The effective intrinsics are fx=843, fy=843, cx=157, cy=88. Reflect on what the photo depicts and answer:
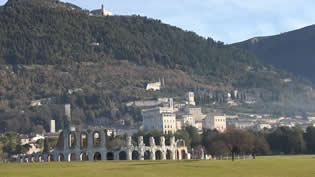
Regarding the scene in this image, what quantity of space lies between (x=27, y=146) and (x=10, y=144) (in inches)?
158

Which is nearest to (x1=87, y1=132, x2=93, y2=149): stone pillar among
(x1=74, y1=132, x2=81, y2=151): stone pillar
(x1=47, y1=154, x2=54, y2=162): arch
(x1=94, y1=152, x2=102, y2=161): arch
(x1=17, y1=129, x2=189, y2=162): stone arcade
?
(x1=17, y1=129, x2=189, y2=162): stone arcade

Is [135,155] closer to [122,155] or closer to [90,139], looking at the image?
[122,155]

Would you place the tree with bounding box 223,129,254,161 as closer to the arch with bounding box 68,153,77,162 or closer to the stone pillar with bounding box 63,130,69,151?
the arch with bounding box 68,153,77,162

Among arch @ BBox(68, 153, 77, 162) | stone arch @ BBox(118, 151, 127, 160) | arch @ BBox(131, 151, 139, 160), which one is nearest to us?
arch @ BBox(68, 153, 77, 162)

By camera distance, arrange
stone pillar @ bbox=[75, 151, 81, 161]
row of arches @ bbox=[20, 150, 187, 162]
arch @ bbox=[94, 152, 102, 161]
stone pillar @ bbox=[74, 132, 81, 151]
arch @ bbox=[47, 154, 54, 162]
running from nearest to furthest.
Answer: stone pillar @ bbox=[75, 151, 81, 161]
arch @ bbox=[94, 152, 102, 161]
row of arches @ bbox=[20, 150, 187, 162]
stone pillar @ bbox=[74, 132, 81, 151]
arch @ bbox=[47, 154, 54, 162]

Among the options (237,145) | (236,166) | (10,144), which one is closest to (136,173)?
(236,166)

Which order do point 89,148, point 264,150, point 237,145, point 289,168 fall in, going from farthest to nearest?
point 264,150 → point 89,148 → point 237,145 → point 289,168

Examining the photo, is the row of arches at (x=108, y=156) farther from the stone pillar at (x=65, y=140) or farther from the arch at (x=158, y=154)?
the stone pillar at (x=65, y=140)

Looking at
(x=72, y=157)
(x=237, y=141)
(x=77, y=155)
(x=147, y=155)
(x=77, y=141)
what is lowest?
(x=147, y=155)

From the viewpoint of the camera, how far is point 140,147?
473 ft

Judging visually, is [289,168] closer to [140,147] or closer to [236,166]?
[236,166]

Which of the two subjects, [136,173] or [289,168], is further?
[289,168]

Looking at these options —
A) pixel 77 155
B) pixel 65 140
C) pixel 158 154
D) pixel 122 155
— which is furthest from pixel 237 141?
pixel 65 140

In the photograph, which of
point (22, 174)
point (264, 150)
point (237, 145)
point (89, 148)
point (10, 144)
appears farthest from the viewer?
point (10, 144)
